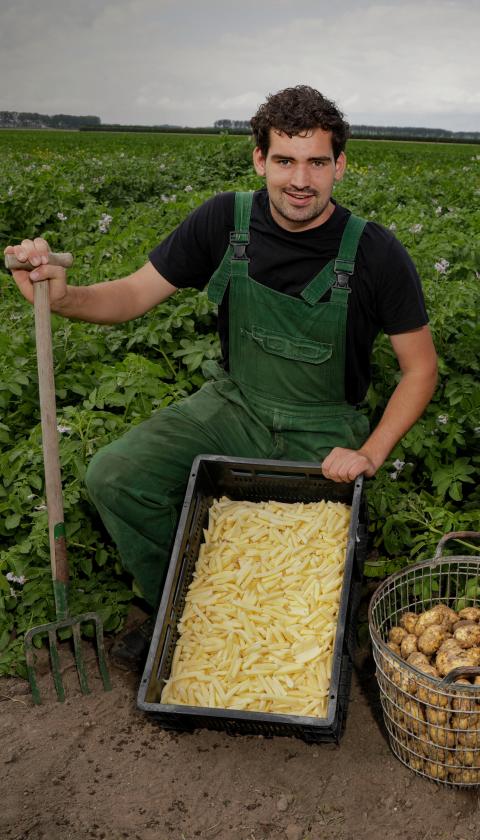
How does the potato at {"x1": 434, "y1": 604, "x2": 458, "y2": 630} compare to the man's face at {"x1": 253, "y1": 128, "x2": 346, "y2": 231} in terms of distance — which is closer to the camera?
the potato at {"x1": 434, "y1": 604, "x2": 458, "y2": 630}

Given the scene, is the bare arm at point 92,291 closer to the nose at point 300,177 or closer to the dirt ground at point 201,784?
the nose at point 300,177

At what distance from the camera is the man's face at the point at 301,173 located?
3.21 meters

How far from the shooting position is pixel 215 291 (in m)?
3.45

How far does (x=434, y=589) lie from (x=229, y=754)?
3.42 feet

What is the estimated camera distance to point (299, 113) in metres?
3.17

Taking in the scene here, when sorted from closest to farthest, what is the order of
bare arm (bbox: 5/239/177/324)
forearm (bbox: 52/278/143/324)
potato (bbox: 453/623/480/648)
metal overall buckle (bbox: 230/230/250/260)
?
potato (bbox: 453/623/480/648) → bare arm (bbox: 5/239/177/324) → forearm (bbox: 52/278/143/324) → metal overall buckle (bbox: 230/230/250/260)

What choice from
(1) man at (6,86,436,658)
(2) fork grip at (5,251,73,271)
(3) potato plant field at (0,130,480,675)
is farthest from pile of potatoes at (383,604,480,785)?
(2) fork grip at (5,251,73,271)

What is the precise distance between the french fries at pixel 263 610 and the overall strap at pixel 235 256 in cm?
92

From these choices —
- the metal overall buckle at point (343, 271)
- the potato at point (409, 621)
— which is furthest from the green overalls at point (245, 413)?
the potato at point (409, 621)

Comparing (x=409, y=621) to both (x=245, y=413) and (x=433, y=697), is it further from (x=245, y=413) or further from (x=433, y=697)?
(x=245, y=413)

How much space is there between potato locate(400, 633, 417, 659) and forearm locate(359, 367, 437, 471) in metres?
0.75

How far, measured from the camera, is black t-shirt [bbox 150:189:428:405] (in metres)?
3.25

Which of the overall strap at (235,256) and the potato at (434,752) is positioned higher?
the overall strap at (235,256)

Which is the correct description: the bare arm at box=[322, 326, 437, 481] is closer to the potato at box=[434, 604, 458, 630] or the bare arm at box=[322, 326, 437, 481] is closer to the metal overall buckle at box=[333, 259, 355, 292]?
the metal overall buckle at box=[333, 259, 355, 292]
